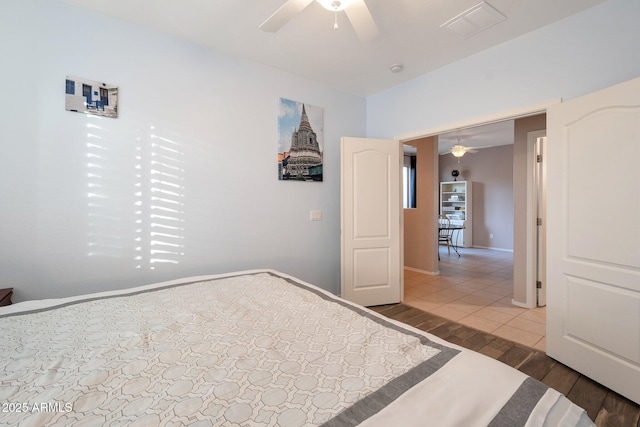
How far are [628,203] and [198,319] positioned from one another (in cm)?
261

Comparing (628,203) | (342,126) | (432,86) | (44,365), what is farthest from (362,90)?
(44,365)

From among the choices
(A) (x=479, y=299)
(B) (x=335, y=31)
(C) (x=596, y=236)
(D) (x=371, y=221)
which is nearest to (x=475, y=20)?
(B) (x=335, y=31)

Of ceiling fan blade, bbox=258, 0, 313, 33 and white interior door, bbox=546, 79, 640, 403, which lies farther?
white interior door, bbox=546, 79, 640, 403

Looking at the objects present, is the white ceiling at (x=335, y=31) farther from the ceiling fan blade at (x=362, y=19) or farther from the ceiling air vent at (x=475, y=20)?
the ceiling fan blade at (x=362, y=19)

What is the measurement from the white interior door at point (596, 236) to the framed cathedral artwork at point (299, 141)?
2.15 meters

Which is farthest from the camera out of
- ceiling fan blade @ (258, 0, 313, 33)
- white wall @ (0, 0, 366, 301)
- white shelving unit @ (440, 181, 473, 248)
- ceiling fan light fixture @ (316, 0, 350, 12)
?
white shelving unit @ (440, 181, 473, 248)

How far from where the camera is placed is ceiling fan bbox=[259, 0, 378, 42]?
1.52m

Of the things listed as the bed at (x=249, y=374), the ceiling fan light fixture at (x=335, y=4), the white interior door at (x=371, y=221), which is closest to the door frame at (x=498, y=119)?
the white interior door at (x=371, y=221)

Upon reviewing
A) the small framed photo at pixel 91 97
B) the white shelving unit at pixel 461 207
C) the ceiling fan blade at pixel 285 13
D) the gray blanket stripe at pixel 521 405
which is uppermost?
the ceiling fan blade at pixel 285 13

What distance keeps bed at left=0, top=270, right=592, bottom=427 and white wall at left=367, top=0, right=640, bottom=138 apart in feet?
7.51

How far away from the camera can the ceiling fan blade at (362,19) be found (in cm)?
155

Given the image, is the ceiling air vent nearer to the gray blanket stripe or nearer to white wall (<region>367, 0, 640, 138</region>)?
white wall (<region>367, 0, 640, 138</region>)

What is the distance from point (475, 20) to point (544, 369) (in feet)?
8.96

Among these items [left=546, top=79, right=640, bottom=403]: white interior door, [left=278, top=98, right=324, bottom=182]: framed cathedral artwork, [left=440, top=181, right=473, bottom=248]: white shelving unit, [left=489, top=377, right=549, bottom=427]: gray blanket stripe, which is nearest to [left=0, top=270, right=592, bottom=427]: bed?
[left=489, top=377, right=549, bottom=427]: gray blanket stripe
